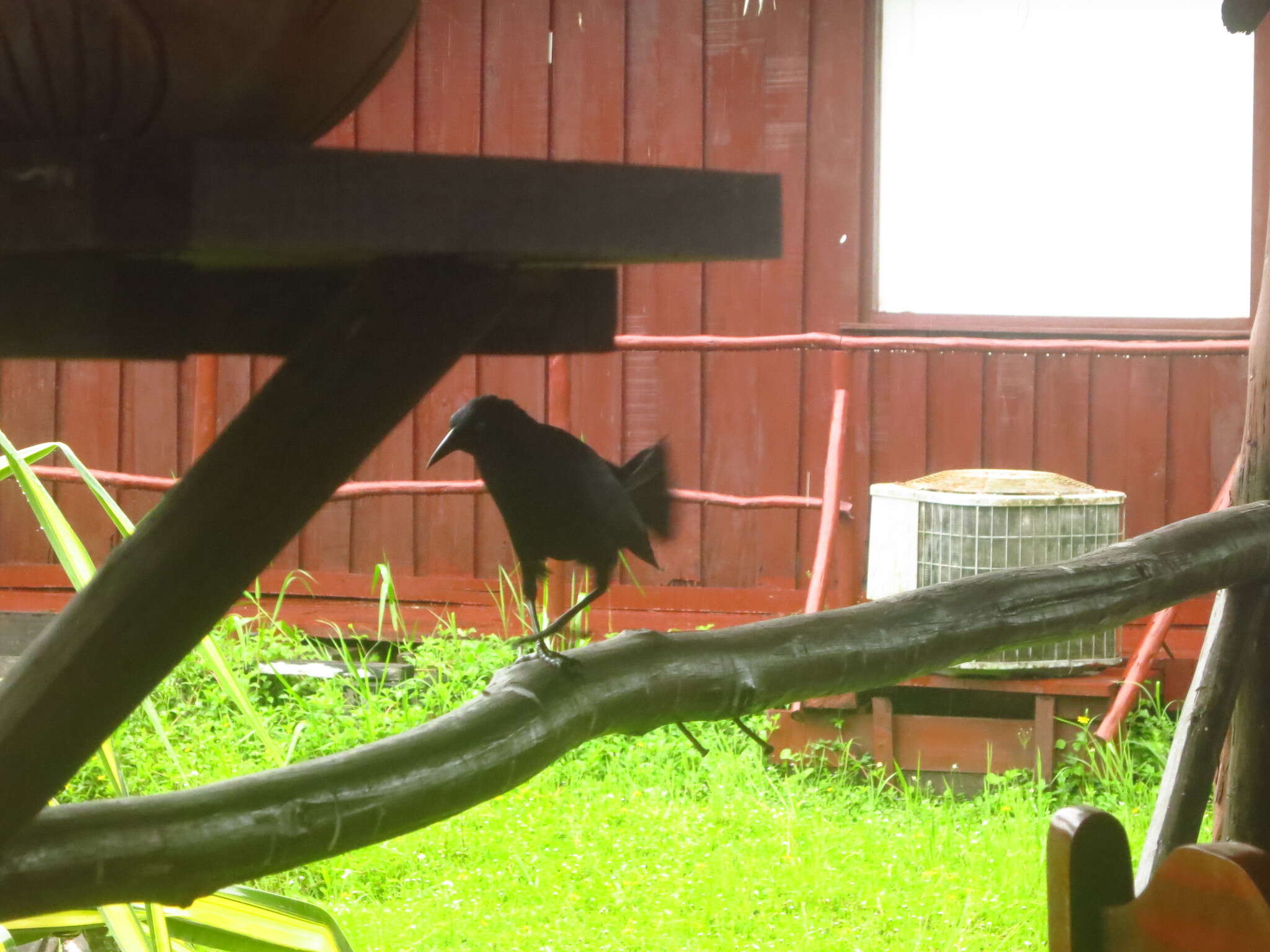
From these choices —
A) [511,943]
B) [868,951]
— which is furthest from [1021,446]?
[511,943]

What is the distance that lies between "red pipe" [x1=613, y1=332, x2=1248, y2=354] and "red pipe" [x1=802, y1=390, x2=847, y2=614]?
19 centimetres

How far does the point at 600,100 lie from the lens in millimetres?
4652

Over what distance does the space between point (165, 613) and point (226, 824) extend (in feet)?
0.61

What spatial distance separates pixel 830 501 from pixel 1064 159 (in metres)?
1.77

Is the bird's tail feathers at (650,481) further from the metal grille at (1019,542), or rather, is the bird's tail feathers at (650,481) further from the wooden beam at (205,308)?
the metal grille at (1019,542)

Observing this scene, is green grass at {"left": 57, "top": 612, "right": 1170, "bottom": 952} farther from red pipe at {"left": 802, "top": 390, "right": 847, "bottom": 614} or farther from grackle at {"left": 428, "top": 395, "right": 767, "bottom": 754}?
grackle at {"left": 428, "top": 395, "right": 767, "bottom": 754}

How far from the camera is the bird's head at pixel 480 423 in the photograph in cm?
121

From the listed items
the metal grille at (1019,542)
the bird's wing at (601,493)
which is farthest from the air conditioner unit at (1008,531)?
the bird's wing at (601,493)

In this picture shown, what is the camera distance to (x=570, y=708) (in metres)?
1.04

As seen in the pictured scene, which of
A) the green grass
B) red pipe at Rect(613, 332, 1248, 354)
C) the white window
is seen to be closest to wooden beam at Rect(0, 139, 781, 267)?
the green grass

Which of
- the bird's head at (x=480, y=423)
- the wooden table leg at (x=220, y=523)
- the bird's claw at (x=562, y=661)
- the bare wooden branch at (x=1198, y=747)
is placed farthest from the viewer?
the bare wooden branch at (x=1198, y=747)

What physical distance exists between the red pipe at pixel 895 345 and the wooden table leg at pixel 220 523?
2.96 meters

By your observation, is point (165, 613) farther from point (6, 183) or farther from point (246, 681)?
point (246, 681)

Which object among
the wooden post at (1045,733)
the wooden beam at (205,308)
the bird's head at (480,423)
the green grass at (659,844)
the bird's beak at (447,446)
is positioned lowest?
the green grass at (659,844)
